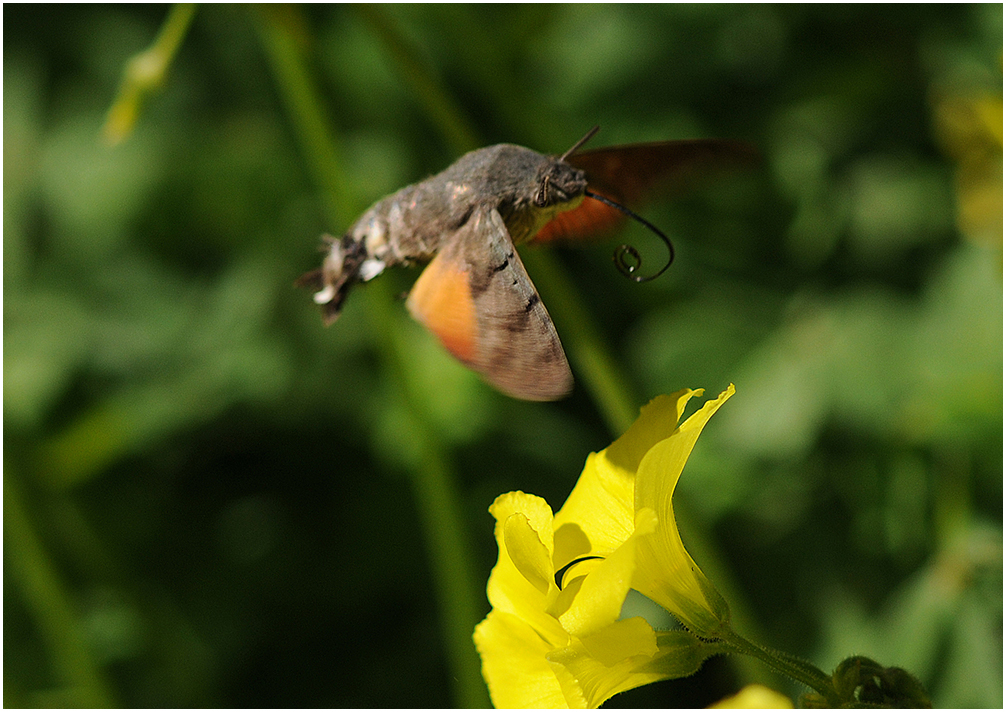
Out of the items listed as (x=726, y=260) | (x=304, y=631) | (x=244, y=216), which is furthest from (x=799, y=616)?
(x=244, y=216)

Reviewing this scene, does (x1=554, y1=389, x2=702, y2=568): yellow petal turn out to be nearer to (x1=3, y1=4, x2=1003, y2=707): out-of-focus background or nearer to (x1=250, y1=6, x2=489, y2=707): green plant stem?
(x1=250, y1=6, x2=489, y2=707): green plant stem

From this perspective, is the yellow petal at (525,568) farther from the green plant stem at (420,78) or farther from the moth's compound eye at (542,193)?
the green plant stem at (420,78)

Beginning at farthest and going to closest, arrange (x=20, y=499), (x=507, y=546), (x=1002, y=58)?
Result: (x=1002, y=58) → (x=20, y=499) → (x=507, y=546)

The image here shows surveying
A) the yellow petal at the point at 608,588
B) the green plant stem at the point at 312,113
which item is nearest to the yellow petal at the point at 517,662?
the yellow petal at the point at 608,588

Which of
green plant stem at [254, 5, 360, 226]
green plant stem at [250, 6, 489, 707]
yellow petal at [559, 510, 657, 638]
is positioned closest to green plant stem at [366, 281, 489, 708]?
green plant stem at [250, 6, 489, 707]

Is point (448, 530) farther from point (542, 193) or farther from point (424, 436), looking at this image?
point (542, 193)

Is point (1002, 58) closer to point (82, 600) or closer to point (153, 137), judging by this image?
point (153, 137)

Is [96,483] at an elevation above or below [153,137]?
below
